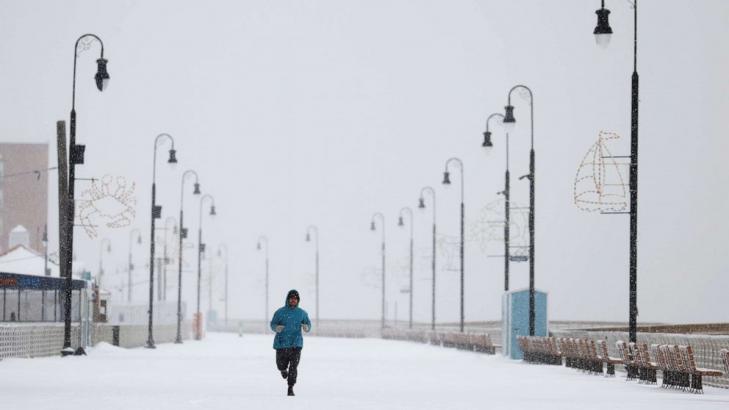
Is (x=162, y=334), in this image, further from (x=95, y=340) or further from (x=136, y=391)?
(x=136, y=391)

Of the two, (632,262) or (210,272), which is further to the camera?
(210,272)

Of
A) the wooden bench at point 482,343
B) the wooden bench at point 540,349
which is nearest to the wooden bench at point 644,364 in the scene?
the wooden bench at point 540,349

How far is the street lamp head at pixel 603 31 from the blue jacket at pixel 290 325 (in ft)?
33.2

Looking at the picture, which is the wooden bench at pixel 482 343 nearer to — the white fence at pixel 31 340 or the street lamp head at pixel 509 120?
the street lamp head at pixel 509 120

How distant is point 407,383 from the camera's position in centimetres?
3017

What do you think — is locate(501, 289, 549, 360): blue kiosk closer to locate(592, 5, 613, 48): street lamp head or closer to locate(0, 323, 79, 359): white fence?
locate(0, 323, 79, 359): white fence

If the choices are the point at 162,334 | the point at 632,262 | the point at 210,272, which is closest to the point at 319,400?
the point at 632,262

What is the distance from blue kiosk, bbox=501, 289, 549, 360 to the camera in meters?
51.9

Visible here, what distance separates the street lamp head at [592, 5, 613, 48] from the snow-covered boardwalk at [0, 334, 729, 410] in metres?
7.20

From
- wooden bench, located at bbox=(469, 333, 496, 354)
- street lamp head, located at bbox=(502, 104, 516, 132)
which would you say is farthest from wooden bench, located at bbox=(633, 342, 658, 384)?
wooden bench, located at bbox=(469, 333, 496, 354)

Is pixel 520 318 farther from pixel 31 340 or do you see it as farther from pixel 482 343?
pixel 31 340

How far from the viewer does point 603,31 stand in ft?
104

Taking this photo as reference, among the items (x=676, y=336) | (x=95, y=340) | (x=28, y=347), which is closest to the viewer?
(x=676, y=336)

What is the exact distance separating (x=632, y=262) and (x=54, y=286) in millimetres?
26346
